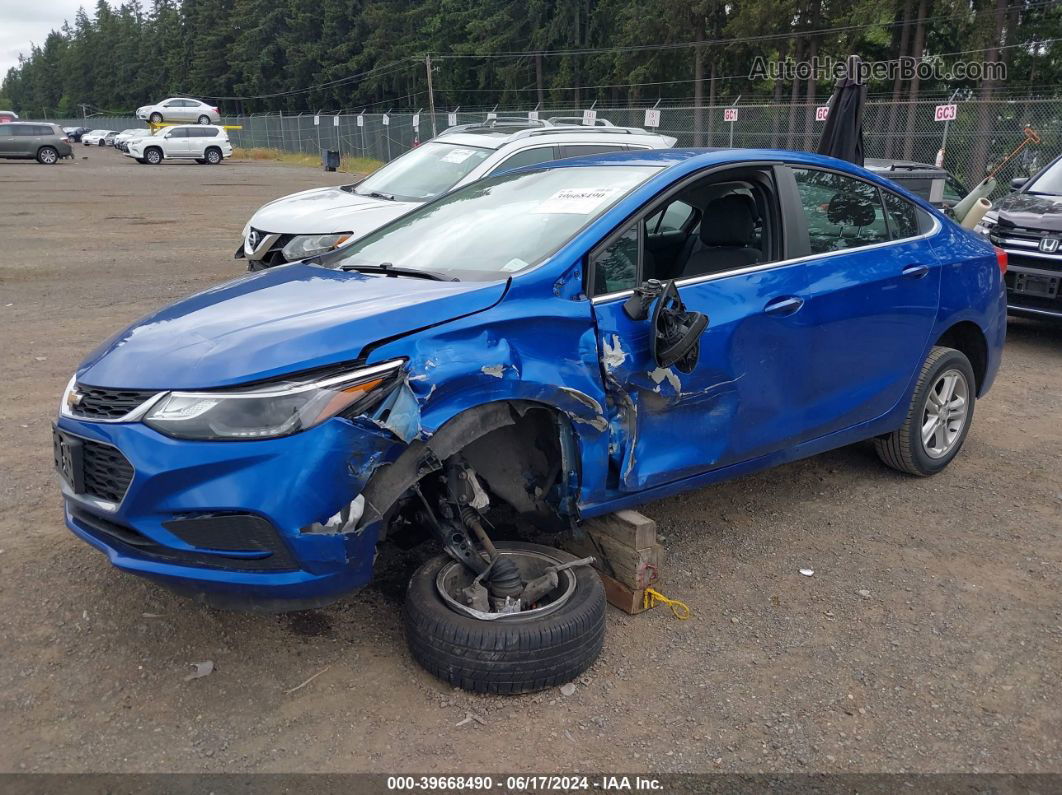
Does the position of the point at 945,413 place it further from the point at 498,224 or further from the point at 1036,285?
the point at 1036,285

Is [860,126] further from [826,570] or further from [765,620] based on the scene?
[765,620]

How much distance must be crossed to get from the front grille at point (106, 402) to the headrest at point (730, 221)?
2.54 metres

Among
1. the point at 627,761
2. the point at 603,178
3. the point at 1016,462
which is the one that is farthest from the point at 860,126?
the point at 627,761

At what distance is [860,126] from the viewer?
744 cm

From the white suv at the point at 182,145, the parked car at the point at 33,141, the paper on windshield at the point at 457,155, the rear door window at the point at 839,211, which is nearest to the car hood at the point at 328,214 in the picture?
the paper on windshield at the point at 457,155

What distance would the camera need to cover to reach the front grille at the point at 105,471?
2.83 m

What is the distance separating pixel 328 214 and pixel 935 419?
5.64m

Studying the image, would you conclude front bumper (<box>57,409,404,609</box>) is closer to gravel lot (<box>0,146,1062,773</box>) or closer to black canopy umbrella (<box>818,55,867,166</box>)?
gravel lot (<box>0,146,1062,773</box>)

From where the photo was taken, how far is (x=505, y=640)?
2.94 metres

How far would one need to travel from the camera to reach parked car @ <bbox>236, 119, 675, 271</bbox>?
8.16 metres

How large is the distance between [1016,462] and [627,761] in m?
3.67

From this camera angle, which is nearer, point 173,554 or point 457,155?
point 173,554

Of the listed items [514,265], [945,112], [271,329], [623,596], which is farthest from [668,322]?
[945,112]

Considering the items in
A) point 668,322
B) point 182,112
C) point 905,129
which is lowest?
point 668,322
